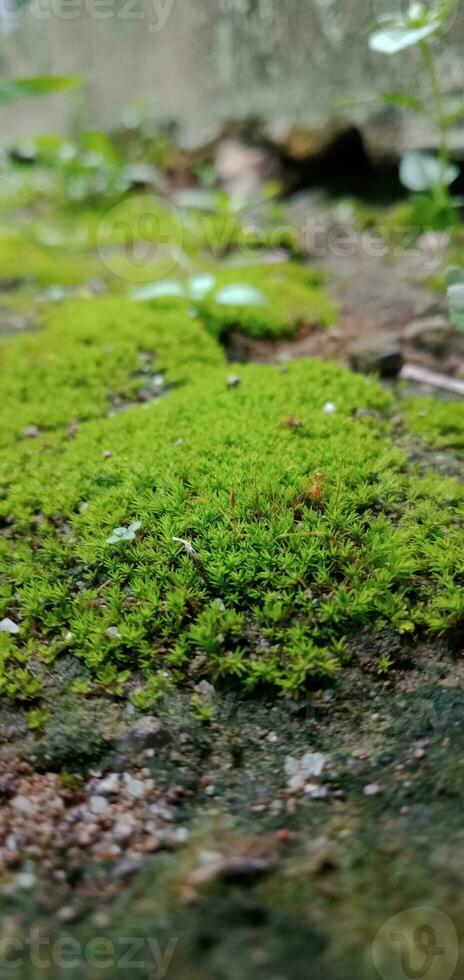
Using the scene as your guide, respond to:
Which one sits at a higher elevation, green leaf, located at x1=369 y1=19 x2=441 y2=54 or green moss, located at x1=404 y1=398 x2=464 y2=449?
green leaf, located at x1=369 y1=19 x2=441 y2=54

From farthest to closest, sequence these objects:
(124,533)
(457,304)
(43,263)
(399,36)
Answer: (43,263)
(399,36)
(457,304)
(124,533)

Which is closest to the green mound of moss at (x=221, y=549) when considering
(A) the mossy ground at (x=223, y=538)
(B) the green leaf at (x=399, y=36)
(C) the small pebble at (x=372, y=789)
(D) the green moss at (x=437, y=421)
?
(A) the mossy ground at (x=223, y=538)

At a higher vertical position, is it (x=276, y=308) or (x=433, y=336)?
(x=276, y=308)

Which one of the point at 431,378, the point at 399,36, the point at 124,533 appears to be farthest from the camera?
the point at 431,378

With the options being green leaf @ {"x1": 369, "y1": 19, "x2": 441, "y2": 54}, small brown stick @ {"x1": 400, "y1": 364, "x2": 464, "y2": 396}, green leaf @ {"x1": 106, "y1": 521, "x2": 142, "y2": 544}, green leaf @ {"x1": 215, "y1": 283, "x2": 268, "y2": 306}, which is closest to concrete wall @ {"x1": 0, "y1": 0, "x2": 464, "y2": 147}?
green leaf @ {"x1": 369, "y1": 19, "x2": 441, "y2": 54}

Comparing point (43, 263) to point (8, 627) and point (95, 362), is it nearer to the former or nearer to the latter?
point (95, 362)

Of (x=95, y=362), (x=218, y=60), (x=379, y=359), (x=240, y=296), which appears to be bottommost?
(x=379, y=359)

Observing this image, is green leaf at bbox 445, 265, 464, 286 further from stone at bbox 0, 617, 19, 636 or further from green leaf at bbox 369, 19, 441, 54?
stone at bbox 0, 617, 19, 636

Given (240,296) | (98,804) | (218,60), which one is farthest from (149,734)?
(218,60)

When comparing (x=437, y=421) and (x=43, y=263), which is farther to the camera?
(x=43, y=263)
